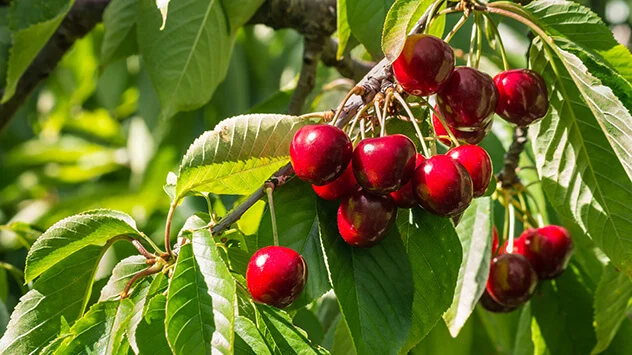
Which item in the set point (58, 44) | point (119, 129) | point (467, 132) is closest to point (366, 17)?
point (467, 132)

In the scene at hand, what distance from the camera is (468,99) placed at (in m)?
1.04

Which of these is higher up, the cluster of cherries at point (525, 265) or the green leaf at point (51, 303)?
the green leaf at point (51, 303)

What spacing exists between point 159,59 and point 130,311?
67cm

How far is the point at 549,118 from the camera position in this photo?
1.23 metres

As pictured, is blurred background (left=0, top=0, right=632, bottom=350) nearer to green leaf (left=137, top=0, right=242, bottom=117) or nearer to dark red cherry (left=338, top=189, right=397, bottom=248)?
Result: green leaf (left=137, top=0, right=242, bottom=117)

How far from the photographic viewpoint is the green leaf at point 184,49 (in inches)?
59.5

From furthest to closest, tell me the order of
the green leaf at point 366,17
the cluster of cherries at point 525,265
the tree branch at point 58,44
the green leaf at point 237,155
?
the tree branch at point 58,44, the cluster of cherries at point 525,265, the green leaf at point 366,17, the green leaf at point 237,155

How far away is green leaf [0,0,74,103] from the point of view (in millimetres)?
1550

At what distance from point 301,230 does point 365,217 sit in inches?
5.3

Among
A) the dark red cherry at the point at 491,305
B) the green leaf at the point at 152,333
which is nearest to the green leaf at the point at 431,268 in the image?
the green leaf at the point at 152,333

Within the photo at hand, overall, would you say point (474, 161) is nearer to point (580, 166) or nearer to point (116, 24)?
point (580, 166)

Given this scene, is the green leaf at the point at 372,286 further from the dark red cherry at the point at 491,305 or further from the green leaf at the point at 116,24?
the green leaf at the point at 116,24

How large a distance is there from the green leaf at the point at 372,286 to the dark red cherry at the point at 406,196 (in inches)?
2.1

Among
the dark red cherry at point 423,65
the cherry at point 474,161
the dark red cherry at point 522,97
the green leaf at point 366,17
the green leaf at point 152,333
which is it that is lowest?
the green leaf at point 152,333
